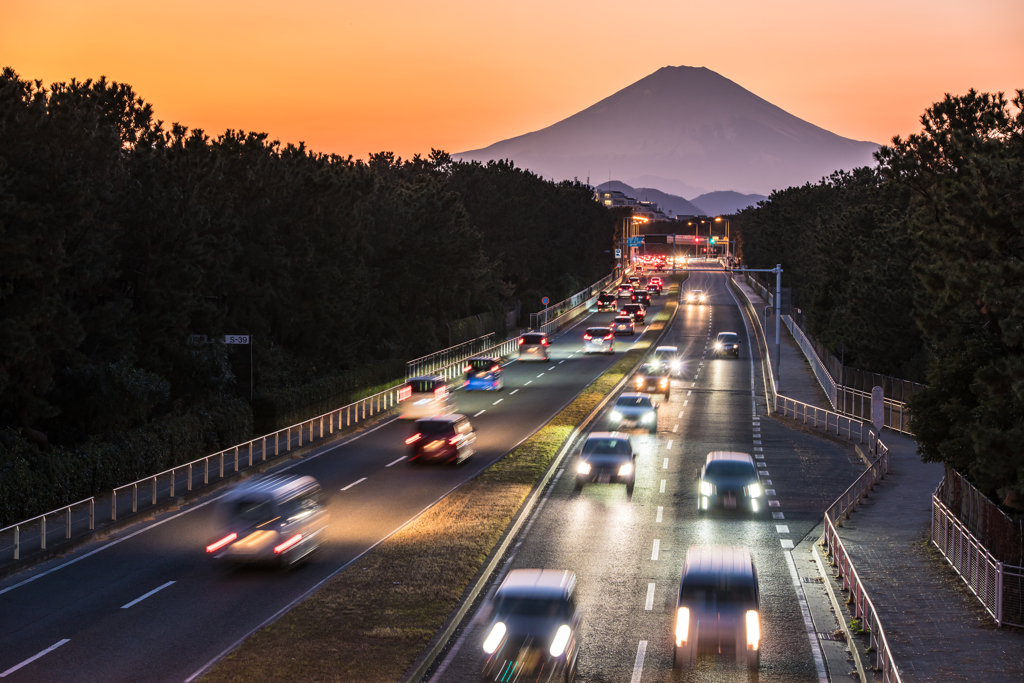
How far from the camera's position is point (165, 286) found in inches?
1810

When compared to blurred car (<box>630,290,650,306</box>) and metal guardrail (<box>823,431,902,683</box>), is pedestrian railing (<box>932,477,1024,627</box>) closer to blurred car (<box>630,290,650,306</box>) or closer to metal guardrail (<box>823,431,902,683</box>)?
metal guardrail (<box>823,431,902,683</box>)

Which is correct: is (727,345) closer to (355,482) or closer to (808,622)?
(355,482)

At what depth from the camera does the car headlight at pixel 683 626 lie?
15.8 meters

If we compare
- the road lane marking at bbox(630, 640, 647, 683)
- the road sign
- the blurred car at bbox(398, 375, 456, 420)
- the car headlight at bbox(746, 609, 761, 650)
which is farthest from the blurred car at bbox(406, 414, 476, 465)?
the car headlight at bbox(746, 609, 761, 650)

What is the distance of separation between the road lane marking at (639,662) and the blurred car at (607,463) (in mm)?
13448

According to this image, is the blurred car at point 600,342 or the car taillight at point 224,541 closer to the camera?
the car taillight at point 224,541

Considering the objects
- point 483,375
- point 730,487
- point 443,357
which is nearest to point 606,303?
point 443,357

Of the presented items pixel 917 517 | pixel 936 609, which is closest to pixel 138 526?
pixel 936 609

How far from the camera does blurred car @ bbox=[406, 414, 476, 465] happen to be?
34.2 meters

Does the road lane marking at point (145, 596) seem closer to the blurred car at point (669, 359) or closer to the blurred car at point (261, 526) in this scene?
the blurred car at point (261, 526)

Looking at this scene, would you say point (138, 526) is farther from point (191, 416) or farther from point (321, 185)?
point (321, 185)

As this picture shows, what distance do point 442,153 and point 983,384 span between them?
122 metres

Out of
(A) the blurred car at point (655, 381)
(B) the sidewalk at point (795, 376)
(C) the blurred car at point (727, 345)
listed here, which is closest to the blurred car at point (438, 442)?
(A) the blurred car at point (655, 381)

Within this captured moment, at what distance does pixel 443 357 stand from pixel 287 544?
158 ft
